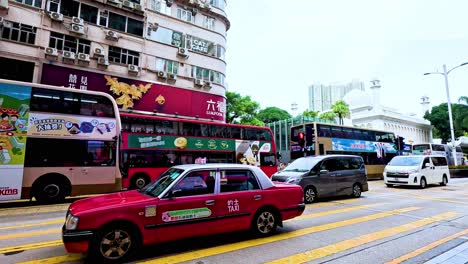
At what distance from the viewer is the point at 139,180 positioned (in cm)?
1359

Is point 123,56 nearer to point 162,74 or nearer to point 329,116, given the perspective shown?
point 162,74

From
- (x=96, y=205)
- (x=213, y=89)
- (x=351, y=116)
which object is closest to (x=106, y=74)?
(x=213, y=89)

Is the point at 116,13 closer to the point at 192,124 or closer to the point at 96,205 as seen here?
the point at 192,124

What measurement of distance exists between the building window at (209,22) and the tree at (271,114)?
95.7 feet

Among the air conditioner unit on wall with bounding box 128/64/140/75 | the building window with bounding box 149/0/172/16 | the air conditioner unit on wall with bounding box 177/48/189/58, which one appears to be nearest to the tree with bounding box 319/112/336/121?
the air conditioner unit on wall with bounding box 177/48/189/58

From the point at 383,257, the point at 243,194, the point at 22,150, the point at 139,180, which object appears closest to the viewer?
the point at 383,257

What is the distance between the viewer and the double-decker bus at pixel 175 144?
13.3 meters

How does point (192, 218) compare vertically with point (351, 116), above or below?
below

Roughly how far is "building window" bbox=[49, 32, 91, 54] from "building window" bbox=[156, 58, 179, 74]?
5.36m

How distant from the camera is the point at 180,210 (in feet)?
14.9

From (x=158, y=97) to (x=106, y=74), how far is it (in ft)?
13.7

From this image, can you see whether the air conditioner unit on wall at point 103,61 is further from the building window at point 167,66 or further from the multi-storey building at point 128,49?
the building window at point 167,66

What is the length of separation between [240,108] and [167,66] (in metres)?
18.5

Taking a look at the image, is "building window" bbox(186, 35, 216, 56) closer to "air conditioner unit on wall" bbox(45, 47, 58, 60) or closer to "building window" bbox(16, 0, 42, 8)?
"air conditioner unit on wall" bbox(45, 47, 58, 60)
